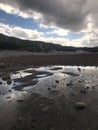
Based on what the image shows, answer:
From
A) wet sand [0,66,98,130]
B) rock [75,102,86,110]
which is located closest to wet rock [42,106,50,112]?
wet sand [0,66,98,130]

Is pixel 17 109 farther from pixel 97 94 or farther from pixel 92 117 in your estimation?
pixel 97 94

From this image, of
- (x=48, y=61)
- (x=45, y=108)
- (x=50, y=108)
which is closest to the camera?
(x=50, y=108)

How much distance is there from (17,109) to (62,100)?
3723 millimetres

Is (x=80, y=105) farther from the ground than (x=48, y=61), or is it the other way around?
(x=80, y=105)

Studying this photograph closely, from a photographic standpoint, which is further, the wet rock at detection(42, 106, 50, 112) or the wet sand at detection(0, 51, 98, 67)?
the wet sand at detection(0, 51, 98, 67)

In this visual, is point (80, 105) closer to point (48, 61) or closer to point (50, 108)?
point (50, 108)

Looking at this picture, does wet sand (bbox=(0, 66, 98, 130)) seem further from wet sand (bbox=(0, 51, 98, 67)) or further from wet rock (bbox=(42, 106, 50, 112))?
wet sand (bbox=(0, 51, 98, 67))

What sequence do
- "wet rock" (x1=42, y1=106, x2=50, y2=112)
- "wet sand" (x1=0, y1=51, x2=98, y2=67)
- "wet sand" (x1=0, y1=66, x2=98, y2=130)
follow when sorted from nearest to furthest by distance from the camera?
1. "wet sand" (x1=0, y1=66, x2=98, y2=130)
2. "wet rock" (x1=42, y1=106, x2=50, y2=112)
3. "wet sand" (x1=0, y1=51, x2=98, y2=67)

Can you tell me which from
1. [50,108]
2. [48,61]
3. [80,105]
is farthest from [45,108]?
[48,61]

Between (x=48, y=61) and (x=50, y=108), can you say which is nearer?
(x=50, y=108)

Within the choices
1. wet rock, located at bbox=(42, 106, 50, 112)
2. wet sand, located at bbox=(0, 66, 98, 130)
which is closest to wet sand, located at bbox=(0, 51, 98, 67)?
wet sand, located at bbox=(0, 66, 98, 130)

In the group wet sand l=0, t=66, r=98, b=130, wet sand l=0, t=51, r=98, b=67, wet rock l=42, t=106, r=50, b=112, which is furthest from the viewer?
wet sand l=0, t=51, r=98, b=67

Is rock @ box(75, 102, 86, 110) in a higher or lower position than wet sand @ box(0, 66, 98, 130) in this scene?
higher

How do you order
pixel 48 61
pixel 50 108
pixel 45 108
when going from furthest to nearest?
1. pixel 48 61
2. pixel 45 108
3. pixel 50 108
